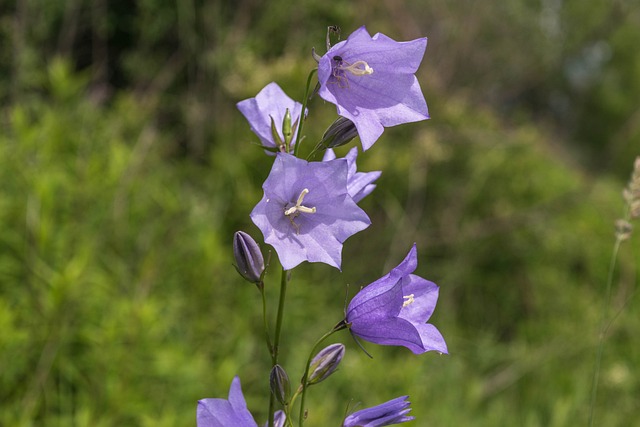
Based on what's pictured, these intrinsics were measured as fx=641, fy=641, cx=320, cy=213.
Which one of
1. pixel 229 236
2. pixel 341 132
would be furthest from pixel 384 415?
pixel 229 236

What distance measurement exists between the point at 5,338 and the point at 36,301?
0.94 feet

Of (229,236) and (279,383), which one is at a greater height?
(279,383)

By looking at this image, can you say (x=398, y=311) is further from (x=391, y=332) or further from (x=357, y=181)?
(x=357, y=181)

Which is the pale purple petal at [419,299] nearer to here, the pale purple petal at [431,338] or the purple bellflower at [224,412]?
the pale purple petal at [431,338]

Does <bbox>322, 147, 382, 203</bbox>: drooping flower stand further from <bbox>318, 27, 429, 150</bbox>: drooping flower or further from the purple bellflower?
the purple bellflower

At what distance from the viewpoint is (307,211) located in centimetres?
119

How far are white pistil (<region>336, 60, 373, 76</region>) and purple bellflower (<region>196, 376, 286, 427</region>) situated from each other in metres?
0.59

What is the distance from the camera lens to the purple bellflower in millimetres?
986

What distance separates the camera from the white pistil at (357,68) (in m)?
1.16

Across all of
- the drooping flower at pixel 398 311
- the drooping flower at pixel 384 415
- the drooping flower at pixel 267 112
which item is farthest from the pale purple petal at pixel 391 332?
the drooping flower at pixel 267 112

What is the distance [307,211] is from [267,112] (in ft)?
0.81

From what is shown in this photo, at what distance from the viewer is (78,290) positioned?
268 cm

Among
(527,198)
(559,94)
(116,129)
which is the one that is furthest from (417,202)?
(559,94)

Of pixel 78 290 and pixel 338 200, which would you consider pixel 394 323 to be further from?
pixel 78 290
